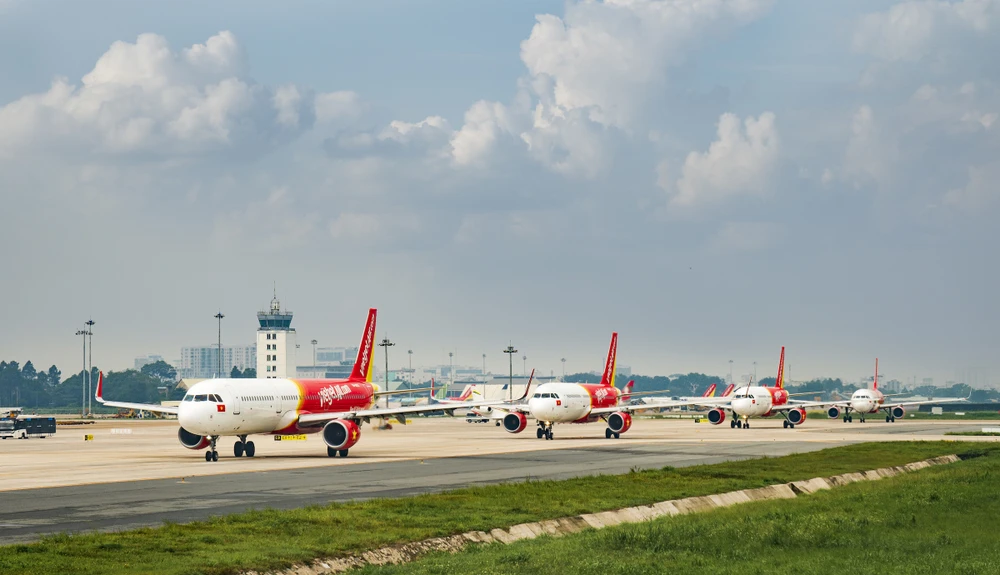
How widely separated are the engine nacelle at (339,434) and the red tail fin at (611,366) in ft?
124

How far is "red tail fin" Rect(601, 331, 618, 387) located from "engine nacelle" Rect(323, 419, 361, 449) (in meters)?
37.8

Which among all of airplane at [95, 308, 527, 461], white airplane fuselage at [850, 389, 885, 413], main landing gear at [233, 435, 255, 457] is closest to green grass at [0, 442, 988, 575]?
airplane at [95, 308, 527, 461]

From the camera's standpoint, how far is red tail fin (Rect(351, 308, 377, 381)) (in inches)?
2985

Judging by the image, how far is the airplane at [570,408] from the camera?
84.1 metres

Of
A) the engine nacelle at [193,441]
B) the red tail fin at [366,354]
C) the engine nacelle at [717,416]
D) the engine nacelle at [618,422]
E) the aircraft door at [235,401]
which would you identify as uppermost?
the red tail fin at [366,354]

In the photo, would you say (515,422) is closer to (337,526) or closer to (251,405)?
(251,405)

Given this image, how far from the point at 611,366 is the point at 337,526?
245 feet

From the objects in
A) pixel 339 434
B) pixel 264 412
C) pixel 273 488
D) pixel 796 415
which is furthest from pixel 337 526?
pixel 796 415

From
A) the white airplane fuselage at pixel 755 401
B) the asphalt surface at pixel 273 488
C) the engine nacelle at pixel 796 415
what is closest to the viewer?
the asphalt surface at pixel 273 488

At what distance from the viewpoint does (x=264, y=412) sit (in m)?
60.2

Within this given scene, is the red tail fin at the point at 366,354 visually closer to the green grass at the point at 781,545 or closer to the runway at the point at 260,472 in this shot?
the runway at the point at 260,472

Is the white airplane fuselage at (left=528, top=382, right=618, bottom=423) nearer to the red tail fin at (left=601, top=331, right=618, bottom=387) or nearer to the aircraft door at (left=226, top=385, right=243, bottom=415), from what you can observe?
the red tail fin at (left=601, top=331, right=618, bottom=387)

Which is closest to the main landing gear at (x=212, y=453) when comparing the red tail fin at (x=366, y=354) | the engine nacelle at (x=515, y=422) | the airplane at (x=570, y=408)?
the red tail fin at (x=366, y=354)

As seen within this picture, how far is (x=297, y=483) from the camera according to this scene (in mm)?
41188
